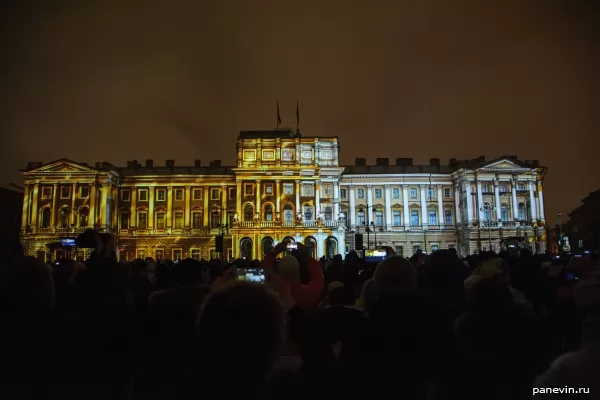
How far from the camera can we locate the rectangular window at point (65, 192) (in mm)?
71438

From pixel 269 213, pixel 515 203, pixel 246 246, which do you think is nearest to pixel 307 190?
pixel 269 213

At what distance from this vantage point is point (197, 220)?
244 feet

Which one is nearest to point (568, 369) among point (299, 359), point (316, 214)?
point (299, 359)

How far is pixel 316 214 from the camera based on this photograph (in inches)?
2714

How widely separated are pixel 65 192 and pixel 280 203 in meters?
30.3

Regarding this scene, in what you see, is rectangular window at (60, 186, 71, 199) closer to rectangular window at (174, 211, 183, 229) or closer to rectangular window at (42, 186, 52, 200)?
rectangular window at (42, 186, 52, 200)

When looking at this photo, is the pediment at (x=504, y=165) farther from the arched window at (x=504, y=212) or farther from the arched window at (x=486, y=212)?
the arched window at (x=504, y=212)

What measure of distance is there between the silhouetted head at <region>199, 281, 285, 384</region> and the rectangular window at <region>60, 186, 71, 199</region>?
248 feet

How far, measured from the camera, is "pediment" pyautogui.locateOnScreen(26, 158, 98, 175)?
232 feet

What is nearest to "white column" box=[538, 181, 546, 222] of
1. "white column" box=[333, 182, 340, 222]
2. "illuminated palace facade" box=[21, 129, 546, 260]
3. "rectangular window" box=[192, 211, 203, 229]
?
"illuminated palace facade" box=[21, 129, 546, 260]

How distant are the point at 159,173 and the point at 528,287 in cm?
7085

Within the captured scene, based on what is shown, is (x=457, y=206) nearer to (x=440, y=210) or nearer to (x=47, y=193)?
(x=440, y=210)

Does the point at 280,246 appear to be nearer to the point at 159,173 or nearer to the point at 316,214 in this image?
the point at 316,214

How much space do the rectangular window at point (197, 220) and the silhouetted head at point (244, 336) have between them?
72.8m
